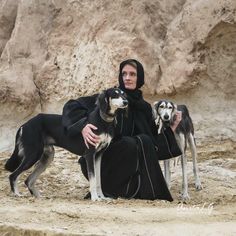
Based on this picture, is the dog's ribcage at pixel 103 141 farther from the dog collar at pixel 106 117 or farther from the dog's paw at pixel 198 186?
the dog's paw at pixel 198 186

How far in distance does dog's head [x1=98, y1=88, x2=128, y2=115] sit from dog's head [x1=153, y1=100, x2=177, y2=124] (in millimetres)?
809

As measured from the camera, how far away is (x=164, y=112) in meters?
7.46

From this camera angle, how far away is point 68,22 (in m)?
11.5

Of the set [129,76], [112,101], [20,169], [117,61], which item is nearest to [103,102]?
[112,101]

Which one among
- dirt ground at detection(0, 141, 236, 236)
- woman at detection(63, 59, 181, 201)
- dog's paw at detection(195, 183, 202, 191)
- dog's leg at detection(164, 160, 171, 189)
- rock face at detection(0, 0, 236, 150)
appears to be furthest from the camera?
rock face at detection(0, 0, 236, 150)

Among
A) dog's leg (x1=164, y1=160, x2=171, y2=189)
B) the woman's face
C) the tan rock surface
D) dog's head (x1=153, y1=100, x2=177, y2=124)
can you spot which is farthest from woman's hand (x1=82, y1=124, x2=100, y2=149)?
the tan rock surface

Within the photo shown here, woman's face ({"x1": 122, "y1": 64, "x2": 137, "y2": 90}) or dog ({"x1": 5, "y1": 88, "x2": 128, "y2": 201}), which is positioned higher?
woman's face ({"x1": 122, "y1": 64, "x2": 137, "y2": 90})

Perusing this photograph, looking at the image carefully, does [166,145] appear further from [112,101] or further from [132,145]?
[112,101]

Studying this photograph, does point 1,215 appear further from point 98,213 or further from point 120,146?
point 120,146

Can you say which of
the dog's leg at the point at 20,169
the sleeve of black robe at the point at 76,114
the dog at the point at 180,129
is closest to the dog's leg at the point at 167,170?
the dog at the point at 180,129

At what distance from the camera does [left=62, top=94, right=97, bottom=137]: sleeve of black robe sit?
6.85m

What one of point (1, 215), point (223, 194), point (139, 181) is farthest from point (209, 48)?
point (1, 215)

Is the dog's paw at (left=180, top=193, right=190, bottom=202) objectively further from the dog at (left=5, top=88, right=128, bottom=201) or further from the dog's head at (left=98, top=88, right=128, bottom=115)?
the dog's head at (left=98, top=88, right=128, bottom=115)

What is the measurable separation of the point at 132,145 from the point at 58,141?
0.95 meters
